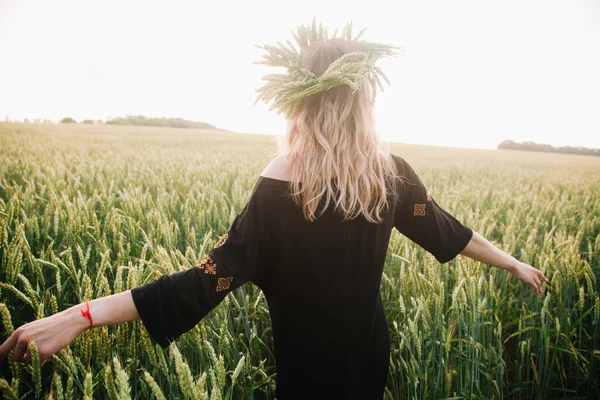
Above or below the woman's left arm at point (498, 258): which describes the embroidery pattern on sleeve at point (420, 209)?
above

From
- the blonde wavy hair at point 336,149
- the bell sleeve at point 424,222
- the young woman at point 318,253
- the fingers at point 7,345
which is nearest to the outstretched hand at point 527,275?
the bell sleeve at point 424,222

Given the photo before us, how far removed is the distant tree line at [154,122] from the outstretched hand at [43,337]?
44946mm

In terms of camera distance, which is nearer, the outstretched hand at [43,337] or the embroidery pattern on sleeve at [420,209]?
the outstretched hand at [43,337]

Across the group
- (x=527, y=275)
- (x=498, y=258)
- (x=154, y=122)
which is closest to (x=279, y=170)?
(x=498, y=258)

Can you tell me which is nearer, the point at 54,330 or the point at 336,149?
the point at 54,330

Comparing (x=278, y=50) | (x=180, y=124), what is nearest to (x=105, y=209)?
(x=278, y=50)

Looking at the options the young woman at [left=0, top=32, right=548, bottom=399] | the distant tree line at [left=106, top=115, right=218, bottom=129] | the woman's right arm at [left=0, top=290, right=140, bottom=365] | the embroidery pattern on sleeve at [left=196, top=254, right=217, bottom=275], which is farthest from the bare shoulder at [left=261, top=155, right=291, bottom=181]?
the distant tree line at [left=106, top=115, right=218, bottom=129]

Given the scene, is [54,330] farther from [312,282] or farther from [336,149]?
[336,149]

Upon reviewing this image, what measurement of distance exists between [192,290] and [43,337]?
317mm

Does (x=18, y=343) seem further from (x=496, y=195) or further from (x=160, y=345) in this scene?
(x=496, y=195)

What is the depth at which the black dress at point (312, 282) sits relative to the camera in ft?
2.75

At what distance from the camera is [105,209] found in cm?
210

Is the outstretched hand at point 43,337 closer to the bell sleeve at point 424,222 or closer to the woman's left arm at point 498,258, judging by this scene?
the bell sleeve at point 424,222

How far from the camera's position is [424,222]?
45.1 inches
